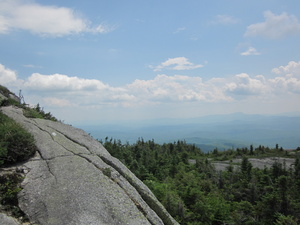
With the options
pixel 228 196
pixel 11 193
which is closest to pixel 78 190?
pixel 11 193

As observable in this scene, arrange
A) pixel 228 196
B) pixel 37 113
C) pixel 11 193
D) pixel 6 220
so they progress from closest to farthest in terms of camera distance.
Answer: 1. pixel 6 220
2. pixel 11 193
3. pixel 37 113
4. pixel 228 196

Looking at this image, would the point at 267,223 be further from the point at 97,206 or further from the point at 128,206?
the point at 97,206

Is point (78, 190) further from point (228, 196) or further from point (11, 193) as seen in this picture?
point (228, 196)

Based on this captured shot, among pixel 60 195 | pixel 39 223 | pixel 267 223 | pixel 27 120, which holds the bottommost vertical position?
pixel 267 223

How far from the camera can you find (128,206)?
693cm

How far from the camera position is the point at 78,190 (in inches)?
270

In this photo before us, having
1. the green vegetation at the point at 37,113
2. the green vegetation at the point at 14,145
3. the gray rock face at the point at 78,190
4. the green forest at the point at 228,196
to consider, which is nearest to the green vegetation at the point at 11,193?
the gray rock face at the point at 78,190

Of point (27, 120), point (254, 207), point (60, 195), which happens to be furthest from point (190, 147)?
point (60, 195)

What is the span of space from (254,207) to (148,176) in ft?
32.4

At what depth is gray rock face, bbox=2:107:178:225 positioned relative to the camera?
6058mm

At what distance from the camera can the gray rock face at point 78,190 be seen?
606cm

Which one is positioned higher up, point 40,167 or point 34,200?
point 40,167

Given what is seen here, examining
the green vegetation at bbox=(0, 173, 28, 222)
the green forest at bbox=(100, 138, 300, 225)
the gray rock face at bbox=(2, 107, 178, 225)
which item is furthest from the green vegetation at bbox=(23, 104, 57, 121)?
the green forest at bbox=(100, 138, 300, 225)

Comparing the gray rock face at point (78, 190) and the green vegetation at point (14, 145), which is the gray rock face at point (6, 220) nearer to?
the gray rock face at point (78, 190)
